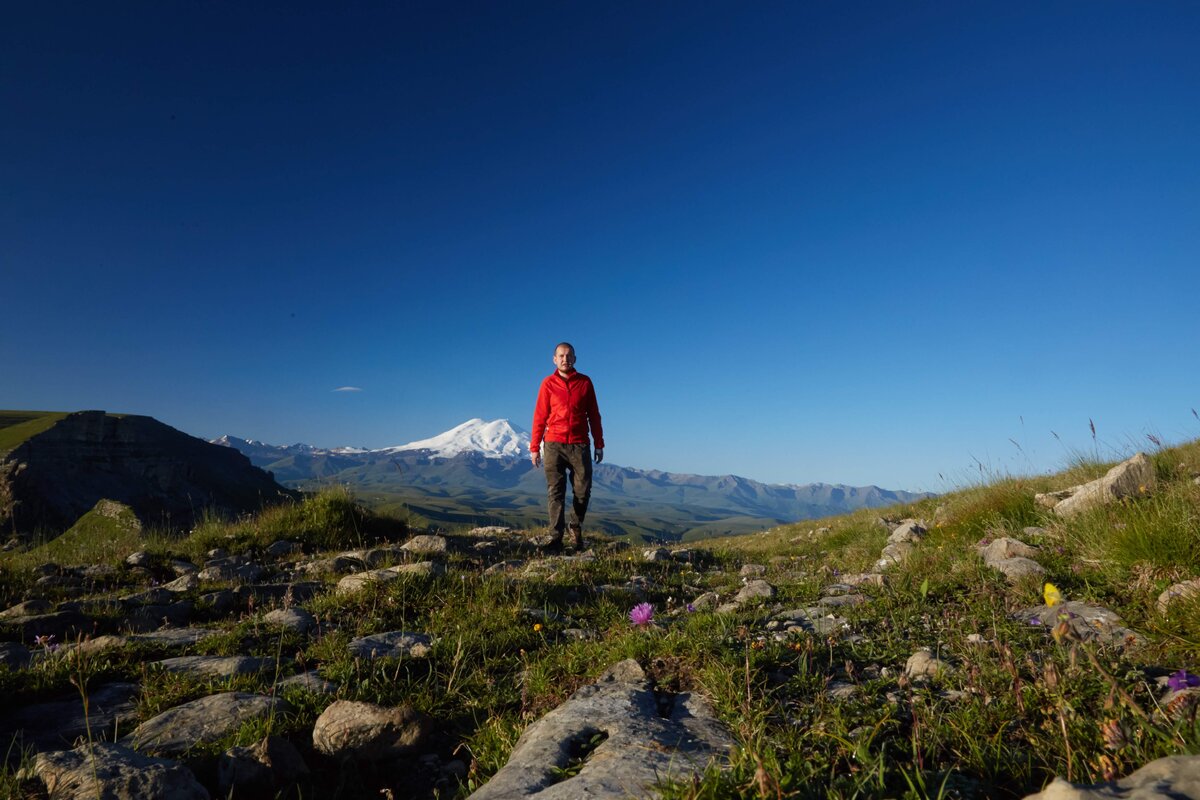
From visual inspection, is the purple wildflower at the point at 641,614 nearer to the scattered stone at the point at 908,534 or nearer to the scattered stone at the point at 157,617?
the scattered stone at the point at 157,617

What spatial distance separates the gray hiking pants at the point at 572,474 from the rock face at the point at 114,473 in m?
6.38

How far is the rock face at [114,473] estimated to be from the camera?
5347 cm

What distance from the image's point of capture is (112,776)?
2.26 m

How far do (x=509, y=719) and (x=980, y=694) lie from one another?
8.16ft

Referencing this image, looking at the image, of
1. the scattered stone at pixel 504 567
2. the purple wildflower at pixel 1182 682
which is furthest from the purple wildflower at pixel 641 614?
the scattered stone at pixel 504 567

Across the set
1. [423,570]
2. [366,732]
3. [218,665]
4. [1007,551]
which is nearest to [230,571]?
[423,570]

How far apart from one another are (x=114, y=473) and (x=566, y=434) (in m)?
107

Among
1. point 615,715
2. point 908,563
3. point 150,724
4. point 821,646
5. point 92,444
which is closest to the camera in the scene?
point 615,715

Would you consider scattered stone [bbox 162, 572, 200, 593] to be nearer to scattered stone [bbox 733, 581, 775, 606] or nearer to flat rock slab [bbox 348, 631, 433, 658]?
flat rock slab [bbox 348, 631, 433, 658]

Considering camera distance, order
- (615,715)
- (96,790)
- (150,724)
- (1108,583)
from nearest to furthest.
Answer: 1. (96,790)
2. (615,715)
3. (150,724)
4. (1108,583)

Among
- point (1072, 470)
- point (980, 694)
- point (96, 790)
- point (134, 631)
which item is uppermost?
point (1072, 470)

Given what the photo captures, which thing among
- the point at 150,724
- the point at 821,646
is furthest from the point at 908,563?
the point at 150,724

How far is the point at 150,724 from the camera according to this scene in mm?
3096

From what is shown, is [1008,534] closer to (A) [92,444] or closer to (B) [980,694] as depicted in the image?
(B) [980,694]
